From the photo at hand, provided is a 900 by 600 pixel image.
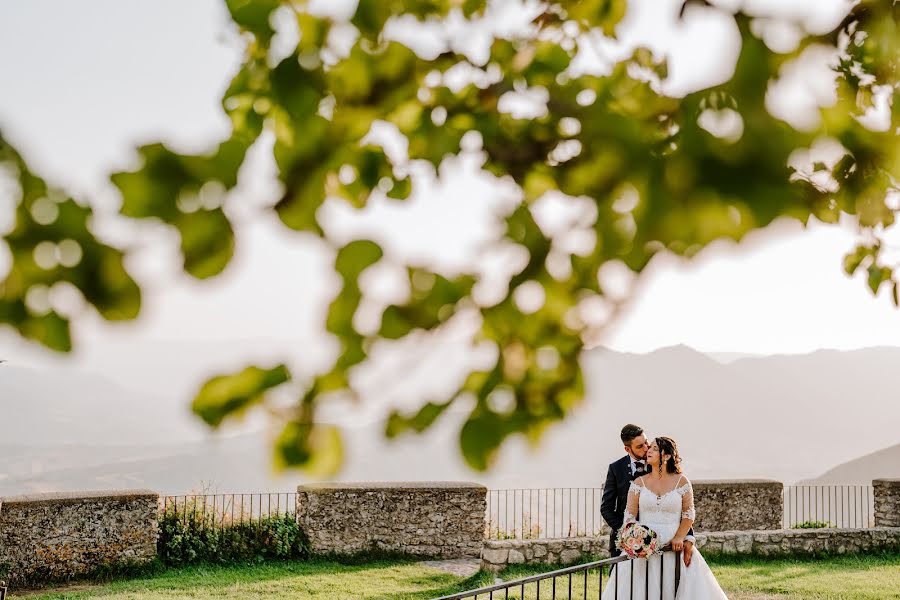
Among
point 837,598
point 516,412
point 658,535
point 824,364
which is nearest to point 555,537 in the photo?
point 837,598

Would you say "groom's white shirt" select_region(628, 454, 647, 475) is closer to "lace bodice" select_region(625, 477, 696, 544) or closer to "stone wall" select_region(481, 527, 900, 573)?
"lace bodice" select_region(625, 477, 696, 544)

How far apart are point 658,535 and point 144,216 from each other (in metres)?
7.15

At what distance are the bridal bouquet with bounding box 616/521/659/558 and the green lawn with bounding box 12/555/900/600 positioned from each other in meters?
3.23

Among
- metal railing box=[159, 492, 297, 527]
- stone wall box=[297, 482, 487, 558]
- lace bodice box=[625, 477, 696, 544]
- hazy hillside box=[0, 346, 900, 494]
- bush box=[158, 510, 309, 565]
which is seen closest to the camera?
lace bodice box=[625, 477, 696, 544]

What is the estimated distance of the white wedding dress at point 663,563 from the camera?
7.48 m

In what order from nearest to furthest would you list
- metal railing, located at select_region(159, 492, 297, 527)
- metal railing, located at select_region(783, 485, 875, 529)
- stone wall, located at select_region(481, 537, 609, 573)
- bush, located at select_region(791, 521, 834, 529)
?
stone wall, located at select_region(481, 537, 609, 573) → metal railing, located at select_region(159, 492, 297, 527) → bush, located at select_region(791, 521, 834, 529) → metal railing, located at select_region(783, 485, 875, 529)

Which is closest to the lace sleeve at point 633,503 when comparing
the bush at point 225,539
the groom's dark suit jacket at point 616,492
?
the groom's dark suit jacket at point 616,492

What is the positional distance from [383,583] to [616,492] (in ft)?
14.2

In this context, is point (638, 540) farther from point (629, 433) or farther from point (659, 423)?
point (659, 423)

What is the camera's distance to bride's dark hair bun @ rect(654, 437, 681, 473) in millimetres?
7578

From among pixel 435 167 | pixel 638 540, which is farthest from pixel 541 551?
pixel 435 167

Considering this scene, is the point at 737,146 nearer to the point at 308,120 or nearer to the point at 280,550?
the point at 308,120

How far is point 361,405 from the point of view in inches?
52.0

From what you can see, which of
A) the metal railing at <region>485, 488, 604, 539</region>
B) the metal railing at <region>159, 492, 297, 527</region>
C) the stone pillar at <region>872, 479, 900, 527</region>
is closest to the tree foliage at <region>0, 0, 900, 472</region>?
the metal railing at <region>159, 492, 297, 527</region>
